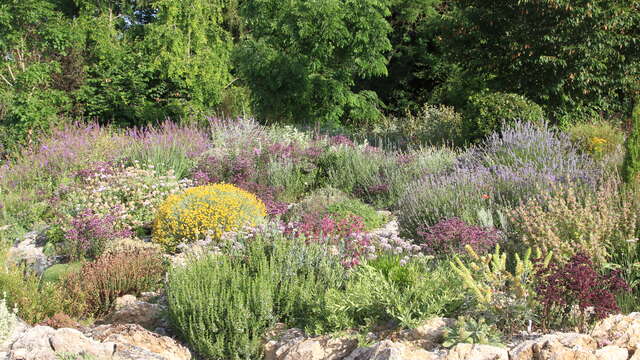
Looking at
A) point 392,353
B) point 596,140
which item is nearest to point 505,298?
point 392,353

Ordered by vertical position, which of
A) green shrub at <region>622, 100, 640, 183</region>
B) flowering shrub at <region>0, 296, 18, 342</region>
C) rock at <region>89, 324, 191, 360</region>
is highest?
green shrub at <region>622, 100, 640, 183</region>

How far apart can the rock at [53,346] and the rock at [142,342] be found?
0.17 m

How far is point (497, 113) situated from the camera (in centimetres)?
1007

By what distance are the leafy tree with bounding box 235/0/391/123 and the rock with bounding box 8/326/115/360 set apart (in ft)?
27.8

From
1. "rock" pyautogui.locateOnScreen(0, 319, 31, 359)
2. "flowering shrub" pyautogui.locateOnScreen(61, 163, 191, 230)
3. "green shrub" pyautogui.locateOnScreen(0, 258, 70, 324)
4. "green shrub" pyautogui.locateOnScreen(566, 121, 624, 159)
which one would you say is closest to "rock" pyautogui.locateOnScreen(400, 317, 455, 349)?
"rock" pyautogui.locateOnScreen(0, 319, 31, 359)

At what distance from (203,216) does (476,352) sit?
3.68 m

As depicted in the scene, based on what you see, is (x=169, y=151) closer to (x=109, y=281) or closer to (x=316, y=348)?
(x=109, y=281)

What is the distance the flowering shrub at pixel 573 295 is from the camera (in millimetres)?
3676

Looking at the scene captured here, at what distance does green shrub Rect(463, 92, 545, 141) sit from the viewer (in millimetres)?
9961

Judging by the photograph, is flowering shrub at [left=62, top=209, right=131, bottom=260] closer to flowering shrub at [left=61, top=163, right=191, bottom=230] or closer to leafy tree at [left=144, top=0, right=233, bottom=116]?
flowering shrub at [left=61, top=163, right=191, bottom=230]

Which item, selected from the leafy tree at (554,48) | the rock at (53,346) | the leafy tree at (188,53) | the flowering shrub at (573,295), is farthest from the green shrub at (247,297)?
A: the leafy tree at (188,53)

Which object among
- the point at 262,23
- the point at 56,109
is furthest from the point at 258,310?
the point at 56,109

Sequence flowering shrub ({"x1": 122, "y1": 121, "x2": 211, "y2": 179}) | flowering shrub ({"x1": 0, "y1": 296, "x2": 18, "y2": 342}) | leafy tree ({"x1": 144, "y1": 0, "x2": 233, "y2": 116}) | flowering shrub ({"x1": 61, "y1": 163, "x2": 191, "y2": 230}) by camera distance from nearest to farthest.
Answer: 1. flowering shrub ({"x1": 0, "y1": 296, "x2": 18, "y2": 342})
2. flowering shrub ({"x1": 61, "y1": 163, "x2": 191, "y2": 230})
3. flowering shrub ({"x1": 122, "y1": 121, "x2": 211, "y2": 179})
4. leafy tree ({"x1": 144, "y1": 0, "x2": 233, "y2": 116})

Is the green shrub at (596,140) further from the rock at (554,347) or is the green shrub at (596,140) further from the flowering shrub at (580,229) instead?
the rock at (554,347)
